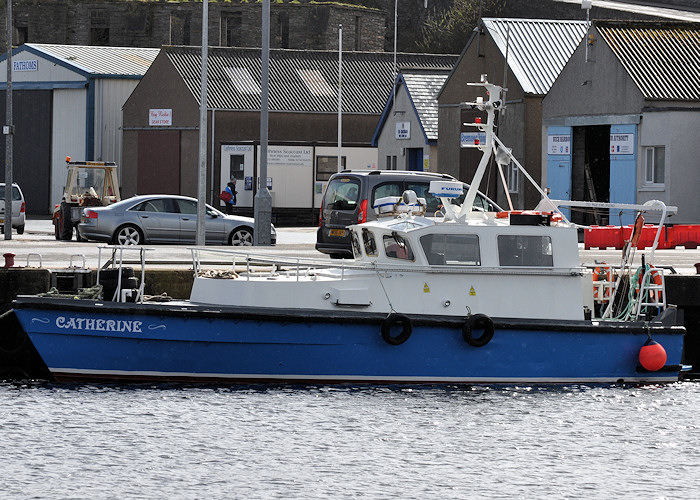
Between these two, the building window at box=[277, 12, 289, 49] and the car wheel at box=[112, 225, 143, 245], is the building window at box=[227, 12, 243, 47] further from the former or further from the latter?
the car wheel at box=[112, 225, 143, 245]

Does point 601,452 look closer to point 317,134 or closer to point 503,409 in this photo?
point 503,409

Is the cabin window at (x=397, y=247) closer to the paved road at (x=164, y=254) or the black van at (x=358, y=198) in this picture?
the paved road at (x=164, y=254)

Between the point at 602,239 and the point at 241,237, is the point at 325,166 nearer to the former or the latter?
the point at 241,237

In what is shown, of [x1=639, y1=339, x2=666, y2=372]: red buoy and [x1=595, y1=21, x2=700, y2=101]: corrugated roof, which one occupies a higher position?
[x1=595, y1=21, x2=700, y2=101]: corrugated roof

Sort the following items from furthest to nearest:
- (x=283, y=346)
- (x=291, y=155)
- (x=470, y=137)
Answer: (x=291, y=155) < (x=470, y=137) < (x=283, y=346)

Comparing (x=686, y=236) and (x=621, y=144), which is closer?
(x=686, y=236)

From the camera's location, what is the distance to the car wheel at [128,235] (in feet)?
96.3

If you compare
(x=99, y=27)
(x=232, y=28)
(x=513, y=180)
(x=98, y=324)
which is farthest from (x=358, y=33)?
(x=98, y=324)

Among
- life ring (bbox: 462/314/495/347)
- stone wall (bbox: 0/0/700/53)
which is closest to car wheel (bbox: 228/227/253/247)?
life ring (bbox: 462/314/495/347)

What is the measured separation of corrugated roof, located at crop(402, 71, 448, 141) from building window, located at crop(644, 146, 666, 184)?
1170 centimetres

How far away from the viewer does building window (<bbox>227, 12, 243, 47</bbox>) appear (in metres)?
71.2

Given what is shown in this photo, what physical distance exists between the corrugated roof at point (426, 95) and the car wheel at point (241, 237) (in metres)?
17.1

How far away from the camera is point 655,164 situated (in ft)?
118

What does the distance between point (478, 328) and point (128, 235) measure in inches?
555
